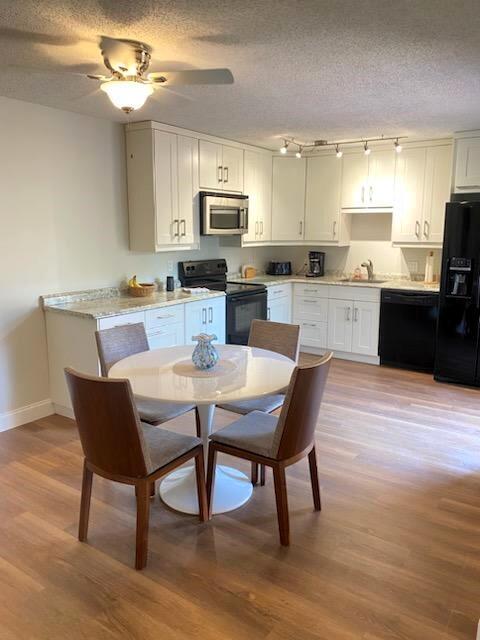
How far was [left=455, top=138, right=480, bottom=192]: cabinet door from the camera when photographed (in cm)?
452

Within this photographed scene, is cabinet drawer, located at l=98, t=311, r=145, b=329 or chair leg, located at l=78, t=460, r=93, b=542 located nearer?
chair leg, located at l=78, t=460, r=93, b=542

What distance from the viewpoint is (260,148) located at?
548cm

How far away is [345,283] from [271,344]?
8.22ft

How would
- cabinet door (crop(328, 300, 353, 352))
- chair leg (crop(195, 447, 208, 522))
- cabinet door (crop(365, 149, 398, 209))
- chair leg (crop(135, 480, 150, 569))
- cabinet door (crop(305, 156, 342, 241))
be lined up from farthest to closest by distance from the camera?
cabinet door (crop(305, 156, 342, 241)) < cabinet door (crop(328, 300, 353, 352)) < cabinet door (crop(365, 149, 398, 209)) < chair leg (crop(195, 447, 208, 522)) < chair leg (crop(135, 480, 150, 569))

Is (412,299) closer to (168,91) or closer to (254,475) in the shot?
(254,475)

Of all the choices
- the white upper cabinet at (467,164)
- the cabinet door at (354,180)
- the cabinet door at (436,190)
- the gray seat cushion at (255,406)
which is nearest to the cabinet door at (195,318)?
the gray seat cushion at (255,406)

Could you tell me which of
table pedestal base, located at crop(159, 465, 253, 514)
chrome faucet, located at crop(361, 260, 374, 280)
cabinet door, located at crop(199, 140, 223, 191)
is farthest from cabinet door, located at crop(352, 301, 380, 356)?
table pedestal base, located at crop(159, 465, 253, 514)

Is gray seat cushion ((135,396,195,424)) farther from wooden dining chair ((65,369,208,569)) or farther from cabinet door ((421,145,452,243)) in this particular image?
cabinet door ((421,145,452,243))

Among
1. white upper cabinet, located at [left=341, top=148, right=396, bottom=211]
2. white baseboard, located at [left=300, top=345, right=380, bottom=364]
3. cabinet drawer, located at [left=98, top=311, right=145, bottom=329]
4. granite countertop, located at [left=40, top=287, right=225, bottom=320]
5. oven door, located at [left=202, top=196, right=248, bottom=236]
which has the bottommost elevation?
white baseboard, located at [left=300, top=345, right=380, bottom=364]

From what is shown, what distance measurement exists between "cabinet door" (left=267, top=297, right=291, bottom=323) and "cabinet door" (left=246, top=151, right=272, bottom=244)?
751mm

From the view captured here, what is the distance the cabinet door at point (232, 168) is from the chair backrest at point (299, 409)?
10.4 ft

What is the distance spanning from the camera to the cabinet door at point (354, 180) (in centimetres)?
542

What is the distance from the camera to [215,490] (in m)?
2.74

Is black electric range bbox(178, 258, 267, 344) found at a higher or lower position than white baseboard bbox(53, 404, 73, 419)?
higher
